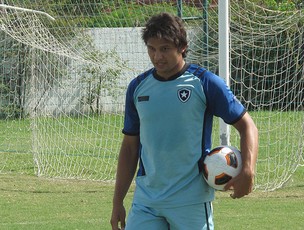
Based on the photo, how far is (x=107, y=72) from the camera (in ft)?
43.1

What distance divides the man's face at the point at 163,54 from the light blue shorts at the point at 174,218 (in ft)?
2.47

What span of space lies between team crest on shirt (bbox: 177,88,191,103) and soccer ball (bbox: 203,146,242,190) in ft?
1.07

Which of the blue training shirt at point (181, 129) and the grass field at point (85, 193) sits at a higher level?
the blue training shirt at point (181, 129)

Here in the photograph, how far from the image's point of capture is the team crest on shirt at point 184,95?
14.3ft

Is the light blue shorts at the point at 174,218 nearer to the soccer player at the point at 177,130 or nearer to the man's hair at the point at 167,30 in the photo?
the soccer player at the point at 177,130

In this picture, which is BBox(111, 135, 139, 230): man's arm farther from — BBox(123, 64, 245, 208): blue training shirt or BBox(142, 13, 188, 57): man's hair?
BBox(142, 13, 188, 57): man's hair

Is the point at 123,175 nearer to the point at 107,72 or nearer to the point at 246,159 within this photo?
the point at 246,159

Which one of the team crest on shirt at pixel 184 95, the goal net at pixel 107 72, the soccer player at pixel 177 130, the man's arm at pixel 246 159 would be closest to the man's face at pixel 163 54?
the soccer player at pixel 177 130

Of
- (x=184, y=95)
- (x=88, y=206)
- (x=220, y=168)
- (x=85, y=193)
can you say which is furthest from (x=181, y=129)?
(x=85, y=193)

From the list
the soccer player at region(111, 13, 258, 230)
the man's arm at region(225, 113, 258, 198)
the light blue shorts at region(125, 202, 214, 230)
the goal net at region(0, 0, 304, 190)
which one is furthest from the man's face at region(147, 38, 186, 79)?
the goal net at region(0, 0, 304, 190)

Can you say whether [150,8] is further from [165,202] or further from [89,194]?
[165,202]

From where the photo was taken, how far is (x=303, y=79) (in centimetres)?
1080

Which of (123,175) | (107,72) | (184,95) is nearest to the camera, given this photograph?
(184,95)

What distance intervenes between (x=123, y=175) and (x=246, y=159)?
0.78 metres
